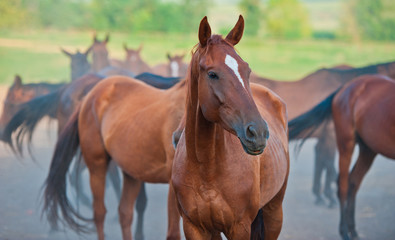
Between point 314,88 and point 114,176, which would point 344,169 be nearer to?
point 314,88

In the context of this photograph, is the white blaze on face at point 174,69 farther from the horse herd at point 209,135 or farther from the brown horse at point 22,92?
the brown horse at point 22,92

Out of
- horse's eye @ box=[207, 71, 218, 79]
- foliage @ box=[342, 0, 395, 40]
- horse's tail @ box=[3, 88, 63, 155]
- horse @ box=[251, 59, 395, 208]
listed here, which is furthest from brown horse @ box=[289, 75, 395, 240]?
foliage @ box=[342, 0, 395, 40]

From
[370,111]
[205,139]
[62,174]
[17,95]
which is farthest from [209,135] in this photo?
[17,95]

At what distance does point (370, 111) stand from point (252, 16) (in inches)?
537

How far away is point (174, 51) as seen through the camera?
17.5 meters

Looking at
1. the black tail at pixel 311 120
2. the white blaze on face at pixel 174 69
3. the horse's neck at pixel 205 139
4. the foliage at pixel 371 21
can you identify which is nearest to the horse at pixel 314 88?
the black tail at pixel 311 120

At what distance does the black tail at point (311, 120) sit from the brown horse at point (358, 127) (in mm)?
12

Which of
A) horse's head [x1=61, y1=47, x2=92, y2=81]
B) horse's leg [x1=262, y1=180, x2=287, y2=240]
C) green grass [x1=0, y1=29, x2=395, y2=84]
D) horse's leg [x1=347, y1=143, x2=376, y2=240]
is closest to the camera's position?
horse's leg [x1=262, y1=180, x2=287, y2=240]

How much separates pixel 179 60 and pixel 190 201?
843 centimetres

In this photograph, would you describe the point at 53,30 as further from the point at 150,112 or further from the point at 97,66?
the point at 150,112

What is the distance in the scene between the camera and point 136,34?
1873 cm

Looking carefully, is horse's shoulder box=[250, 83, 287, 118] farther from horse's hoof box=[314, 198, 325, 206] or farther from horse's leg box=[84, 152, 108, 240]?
horse's hoof box=[314, 198, 325, 206]

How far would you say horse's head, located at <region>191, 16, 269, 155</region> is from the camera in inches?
88.8

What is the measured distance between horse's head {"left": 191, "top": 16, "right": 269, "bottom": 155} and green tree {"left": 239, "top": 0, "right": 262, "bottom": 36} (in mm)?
16090
